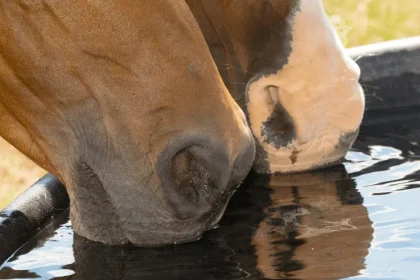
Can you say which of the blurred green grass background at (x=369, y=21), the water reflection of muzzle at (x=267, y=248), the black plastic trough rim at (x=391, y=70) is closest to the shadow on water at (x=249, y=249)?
the water reflection of muzzle at (x=267, y=248)

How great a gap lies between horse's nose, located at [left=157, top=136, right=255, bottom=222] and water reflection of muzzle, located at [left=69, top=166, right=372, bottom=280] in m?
0.16

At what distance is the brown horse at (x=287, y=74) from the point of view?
9.43ft

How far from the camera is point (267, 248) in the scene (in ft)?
8.39

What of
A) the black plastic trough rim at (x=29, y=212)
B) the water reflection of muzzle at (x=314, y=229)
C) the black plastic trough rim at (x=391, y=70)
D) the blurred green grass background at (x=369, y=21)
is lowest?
the water reflection of muzzle at (x=314, y=229)

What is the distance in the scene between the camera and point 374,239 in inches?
99.6

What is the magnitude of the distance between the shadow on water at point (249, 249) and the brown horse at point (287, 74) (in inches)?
7.7

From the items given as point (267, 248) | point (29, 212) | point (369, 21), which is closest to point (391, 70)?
point (267, 248)

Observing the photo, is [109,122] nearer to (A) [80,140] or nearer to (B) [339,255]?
(A) [80,140]

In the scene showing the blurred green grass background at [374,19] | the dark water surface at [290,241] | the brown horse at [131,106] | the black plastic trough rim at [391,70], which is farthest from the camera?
the blurred green grass background at [374,19]

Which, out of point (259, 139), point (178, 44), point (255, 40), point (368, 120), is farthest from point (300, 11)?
point (368, 120)

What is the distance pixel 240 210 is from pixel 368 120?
98cm

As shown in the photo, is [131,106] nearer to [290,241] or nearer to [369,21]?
[290,241]

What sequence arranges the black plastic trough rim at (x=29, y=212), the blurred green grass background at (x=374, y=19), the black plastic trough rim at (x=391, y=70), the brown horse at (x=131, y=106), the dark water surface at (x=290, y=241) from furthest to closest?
the blurred green grass background at (x=374, y=19) < the black plastic trough rim at (x=391, y=70) < the black plastic trough rim at (x=29, y=212) < the dark water surface at (x=290, y=241) < the brown horse at (x=131, y=106)

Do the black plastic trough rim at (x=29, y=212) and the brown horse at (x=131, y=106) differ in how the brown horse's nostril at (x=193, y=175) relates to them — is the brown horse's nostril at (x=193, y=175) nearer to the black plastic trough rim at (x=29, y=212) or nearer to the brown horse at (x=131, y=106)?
the brown horse at (x=131, y=106)
